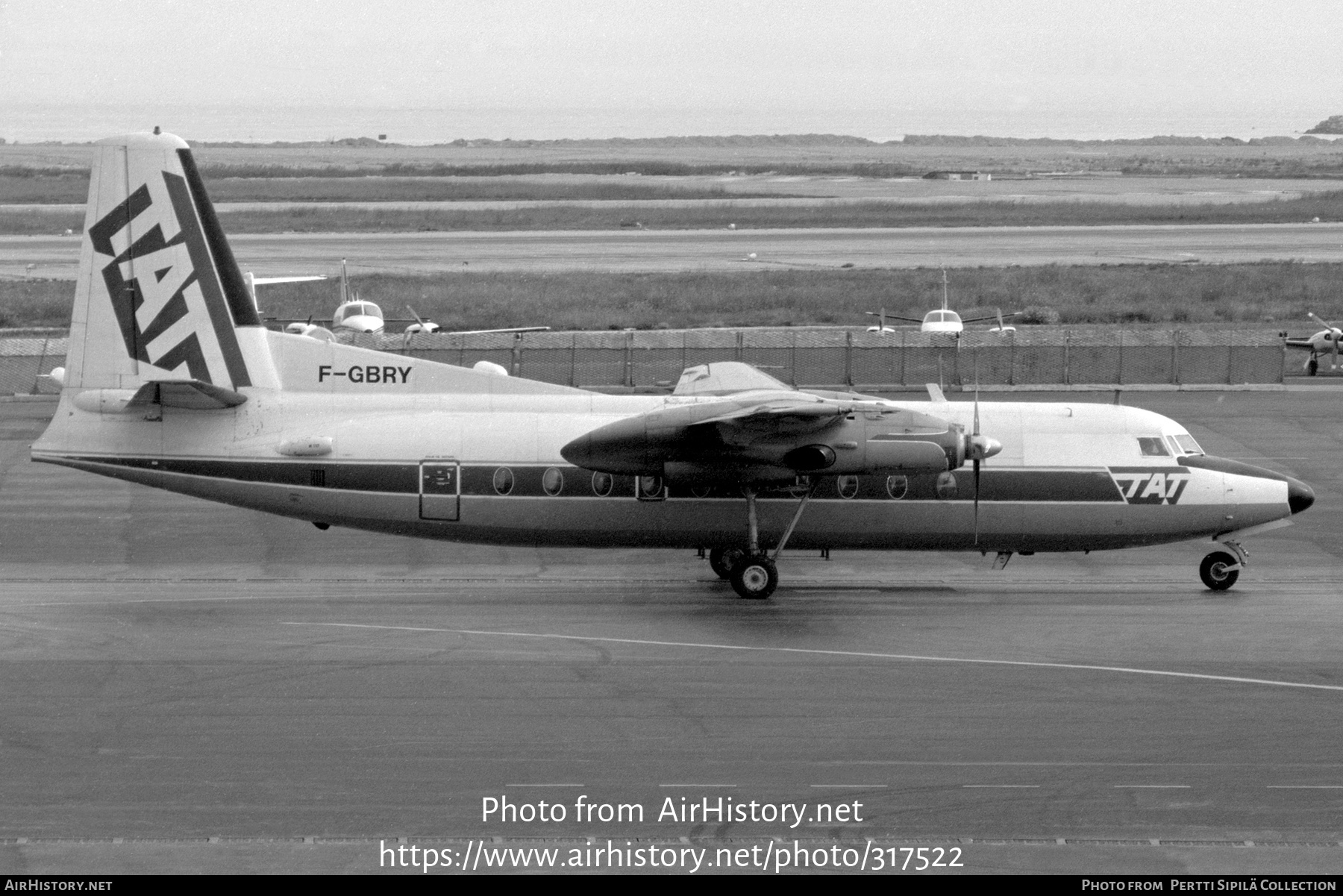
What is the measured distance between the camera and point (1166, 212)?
110 meters

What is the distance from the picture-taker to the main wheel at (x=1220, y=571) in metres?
24.8

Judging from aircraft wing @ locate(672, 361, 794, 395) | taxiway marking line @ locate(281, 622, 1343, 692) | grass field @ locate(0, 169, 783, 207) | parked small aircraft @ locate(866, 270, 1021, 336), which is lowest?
taxiway marking line @ locate(281, 622, 1343, 692)

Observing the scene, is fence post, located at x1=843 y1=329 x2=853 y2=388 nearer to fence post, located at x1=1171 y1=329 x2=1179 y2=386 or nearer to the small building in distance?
fence post, located at x1=1171 y1=329 x2=1179 y2=386

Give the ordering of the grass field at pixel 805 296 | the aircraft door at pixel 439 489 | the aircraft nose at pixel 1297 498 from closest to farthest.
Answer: the aircraft door at pixel 439 489
the aircraft nose at pixel 1297 498
the grass field at pixel 805 296

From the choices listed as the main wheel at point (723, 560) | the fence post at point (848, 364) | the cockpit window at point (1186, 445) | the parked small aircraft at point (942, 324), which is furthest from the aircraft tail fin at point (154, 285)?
the parked small aircraft at point (942, 324)

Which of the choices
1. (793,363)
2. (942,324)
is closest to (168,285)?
(793,363)

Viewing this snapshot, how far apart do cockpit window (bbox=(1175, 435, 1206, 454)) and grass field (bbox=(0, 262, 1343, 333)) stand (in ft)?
124

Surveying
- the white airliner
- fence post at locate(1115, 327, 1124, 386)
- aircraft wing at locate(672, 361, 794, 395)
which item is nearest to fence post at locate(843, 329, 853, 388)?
fence post at locate(1115, 327, 1124, 386)

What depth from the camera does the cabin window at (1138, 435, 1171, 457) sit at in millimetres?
24984

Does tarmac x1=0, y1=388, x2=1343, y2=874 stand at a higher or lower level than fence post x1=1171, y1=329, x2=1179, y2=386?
lower

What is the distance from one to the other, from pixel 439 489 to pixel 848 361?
25.7 m

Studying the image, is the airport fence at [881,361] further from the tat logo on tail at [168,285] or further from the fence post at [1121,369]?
the tat logo on tail at [168,285]

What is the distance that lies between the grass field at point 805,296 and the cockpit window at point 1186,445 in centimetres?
3778
